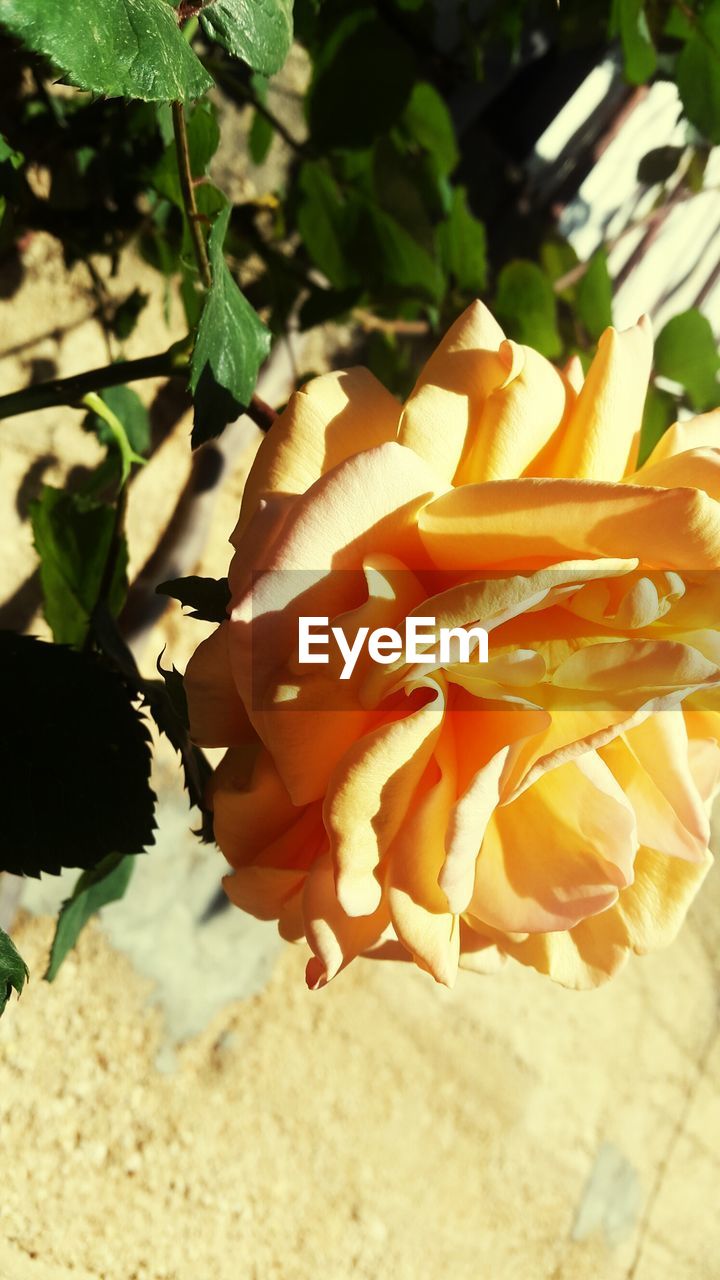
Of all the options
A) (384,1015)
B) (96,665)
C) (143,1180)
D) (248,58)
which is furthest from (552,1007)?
(248,58)

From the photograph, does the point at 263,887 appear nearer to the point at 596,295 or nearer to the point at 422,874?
the point at 422,874

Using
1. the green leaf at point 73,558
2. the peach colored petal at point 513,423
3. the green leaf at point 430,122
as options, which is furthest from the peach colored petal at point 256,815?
the green leaf at point 430,122

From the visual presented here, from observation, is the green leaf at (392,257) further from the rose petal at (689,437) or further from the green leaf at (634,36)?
the rose petal at (689,437)

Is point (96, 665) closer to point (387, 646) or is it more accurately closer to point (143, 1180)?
point (387, 646)

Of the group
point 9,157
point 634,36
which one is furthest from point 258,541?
point 634,36

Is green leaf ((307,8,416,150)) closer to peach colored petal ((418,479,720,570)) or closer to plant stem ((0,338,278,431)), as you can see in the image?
plant stem ((0,338,278,431))
